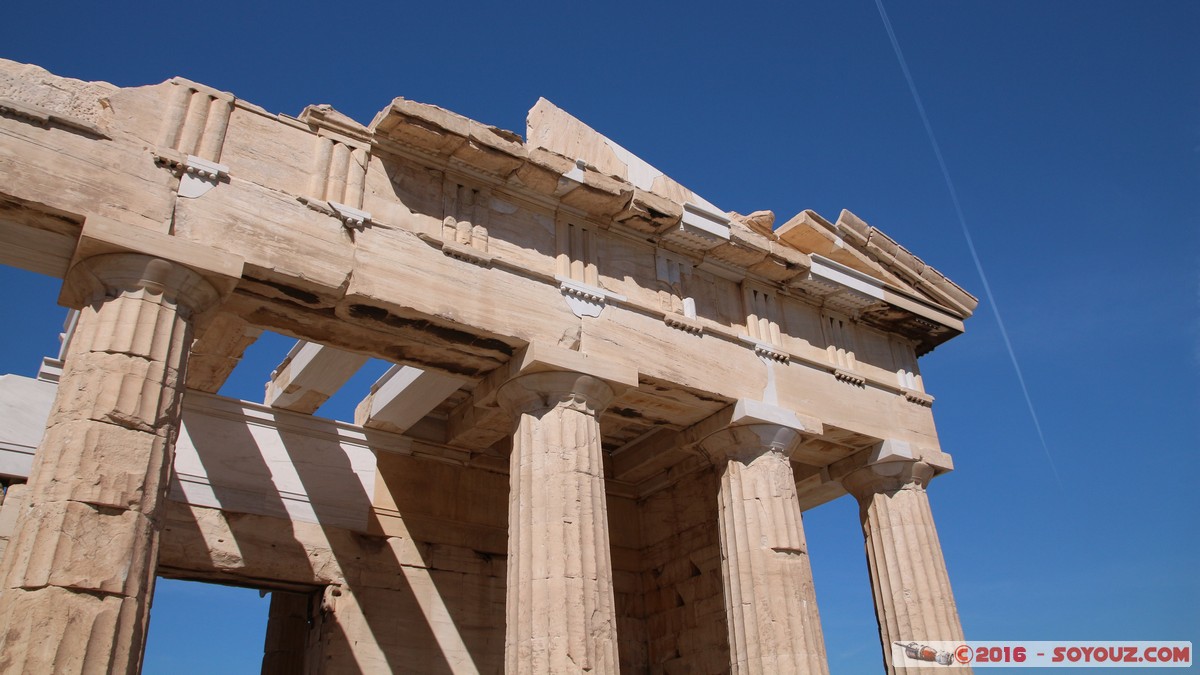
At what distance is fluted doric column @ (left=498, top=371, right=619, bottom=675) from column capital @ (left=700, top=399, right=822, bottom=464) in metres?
1.89

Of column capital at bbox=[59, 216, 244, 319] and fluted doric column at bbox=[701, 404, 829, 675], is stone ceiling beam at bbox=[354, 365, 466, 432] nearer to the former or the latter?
fluted doric column at bbox=[701, 404, 829, 675]

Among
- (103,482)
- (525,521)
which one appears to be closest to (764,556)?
(525,521)

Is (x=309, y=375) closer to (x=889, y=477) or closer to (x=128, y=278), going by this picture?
(x=128, y=278)

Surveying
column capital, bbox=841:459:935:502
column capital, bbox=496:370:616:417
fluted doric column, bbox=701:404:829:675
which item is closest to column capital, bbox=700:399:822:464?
fluted doric column, bbox=701:404:829:675

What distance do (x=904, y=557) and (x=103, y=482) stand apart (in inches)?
375

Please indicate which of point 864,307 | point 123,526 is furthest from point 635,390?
point 123,526

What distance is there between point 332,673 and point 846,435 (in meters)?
7.05

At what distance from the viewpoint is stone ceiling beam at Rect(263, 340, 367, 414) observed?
1154 cm

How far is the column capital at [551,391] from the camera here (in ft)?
31.9

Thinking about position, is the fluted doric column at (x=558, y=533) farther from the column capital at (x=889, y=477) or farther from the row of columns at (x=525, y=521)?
the column capital at (x=889, y=477)

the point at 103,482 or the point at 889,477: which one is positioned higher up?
the point at 889,477

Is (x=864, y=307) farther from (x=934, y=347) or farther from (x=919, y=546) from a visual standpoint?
(x=919, y=546)

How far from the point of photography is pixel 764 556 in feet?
34.8

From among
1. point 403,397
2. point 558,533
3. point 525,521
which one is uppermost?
point 403,397
